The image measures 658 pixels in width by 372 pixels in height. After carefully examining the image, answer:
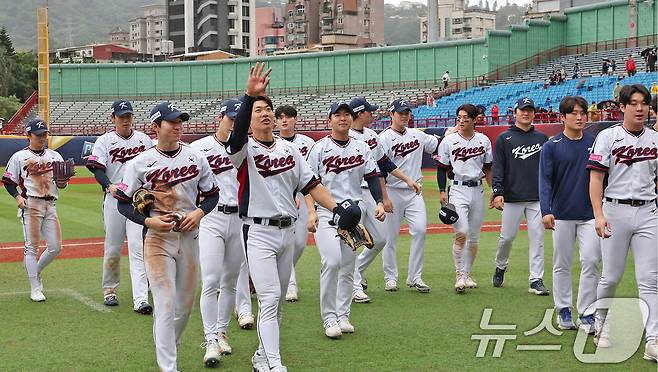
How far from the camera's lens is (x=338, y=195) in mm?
A: 8805

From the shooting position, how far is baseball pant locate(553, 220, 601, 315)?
7.80m

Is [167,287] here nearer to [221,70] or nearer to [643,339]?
[643,339]

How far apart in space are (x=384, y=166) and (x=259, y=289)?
11.1 ft

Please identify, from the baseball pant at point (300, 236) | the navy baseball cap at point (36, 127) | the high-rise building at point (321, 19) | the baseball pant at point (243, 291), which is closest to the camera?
the baseball pant at point (300, 236)

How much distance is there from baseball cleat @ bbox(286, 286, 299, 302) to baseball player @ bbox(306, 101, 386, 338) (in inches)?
60.7

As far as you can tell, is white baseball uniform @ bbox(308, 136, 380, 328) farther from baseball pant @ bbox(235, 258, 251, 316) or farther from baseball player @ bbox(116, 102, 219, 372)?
baseball player @ bbox(116, 102, 219, 372)

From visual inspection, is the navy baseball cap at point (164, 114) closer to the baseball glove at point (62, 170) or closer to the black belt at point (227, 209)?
the black belt at point (227, 209)

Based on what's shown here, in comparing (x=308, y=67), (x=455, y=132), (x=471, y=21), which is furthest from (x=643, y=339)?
(x=471, y=21)

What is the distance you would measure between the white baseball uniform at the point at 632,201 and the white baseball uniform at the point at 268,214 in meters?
2.53

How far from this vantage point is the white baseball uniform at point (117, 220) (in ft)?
31.4

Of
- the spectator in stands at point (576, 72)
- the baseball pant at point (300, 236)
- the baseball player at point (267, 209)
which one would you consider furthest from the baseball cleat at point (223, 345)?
the spectator in stands at point (576, 72)

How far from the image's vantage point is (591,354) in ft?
23.9

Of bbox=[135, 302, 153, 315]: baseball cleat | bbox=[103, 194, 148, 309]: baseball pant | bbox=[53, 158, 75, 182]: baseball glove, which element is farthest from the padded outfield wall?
bbox=[135, 302, 153, 315]: baseball cleat

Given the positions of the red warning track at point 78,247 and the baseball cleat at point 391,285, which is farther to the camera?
the red warning track at point 78,247
